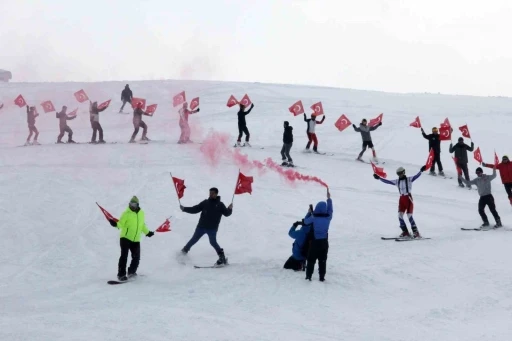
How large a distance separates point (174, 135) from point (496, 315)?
18514mm

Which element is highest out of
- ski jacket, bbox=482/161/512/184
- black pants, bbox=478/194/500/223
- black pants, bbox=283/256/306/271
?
ski jacket, bbox=482/161/512/184

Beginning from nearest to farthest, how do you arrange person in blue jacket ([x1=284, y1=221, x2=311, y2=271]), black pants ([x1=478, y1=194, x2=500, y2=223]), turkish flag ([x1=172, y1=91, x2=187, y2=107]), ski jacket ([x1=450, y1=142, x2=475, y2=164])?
1. person in blue jacket ([x1=284, y1=221, x2=311, y2=271])
2. black pants ([x1=478, y1=194, x2=500, y2=223])
3. ski jacket ([x1=450, y1=142, x2=475, y2=164])
4. turkish flag ([x1=172, y1=91, x2=187, y2=107])

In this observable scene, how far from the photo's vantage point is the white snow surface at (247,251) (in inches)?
340

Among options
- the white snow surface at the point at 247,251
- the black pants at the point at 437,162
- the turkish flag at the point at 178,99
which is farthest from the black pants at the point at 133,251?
the turkish flag at the point at 178,99

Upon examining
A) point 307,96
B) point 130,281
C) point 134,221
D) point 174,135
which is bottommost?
point 130,281

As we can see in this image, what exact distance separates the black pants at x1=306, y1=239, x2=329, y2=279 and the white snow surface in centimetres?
26

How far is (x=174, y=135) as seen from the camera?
1026 inches

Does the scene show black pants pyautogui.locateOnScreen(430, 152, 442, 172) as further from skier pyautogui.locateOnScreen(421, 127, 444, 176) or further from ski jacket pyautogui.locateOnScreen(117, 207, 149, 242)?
ski jacket pyautogui.locateOnScreen(117, 207, 149, 242)

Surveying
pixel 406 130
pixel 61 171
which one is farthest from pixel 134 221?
pixel 406 130

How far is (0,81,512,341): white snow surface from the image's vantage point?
28.3 ft

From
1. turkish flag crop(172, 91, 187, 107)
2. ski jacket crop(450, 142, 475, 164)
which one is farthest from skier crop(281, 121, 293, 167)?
turkish flag crop(172, 91, 187, 107)

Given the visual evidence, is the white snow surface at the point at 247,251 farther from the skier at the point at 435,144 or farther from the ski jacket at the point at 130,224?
the ski jacket at the point at 130,224

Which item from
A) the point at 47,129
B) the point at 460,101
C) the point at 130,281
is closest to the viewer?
the point at 130,281

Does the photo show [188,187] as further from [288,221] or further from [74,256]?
[74,256]
